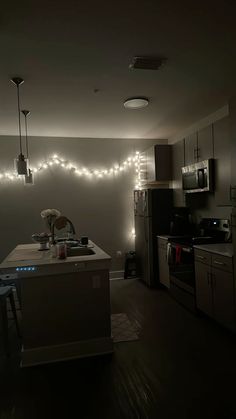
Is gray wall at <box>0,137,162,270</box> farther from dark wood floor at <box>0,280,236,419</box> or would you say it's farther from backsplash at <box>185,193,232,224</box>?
dark wood floor at <box>0,280,236,419</box>

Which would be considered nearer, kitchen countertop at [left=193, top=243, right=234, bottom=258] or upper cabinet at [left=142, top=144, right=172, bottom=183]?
kitchen countertop at [left=193, top=243, right=234, bottom=258]

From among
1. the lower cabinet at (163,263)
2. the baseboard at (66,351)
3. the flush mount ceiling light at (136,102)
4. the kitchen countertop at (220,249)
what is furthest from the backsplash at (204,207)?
the baseboard at (66,351)

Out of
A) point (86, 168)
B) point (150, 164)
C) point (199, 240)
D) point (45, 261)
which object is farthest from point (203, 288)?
point (86, 168)

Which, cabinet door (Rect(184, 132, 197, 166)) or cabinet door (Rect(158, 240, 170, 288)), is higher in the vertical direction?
cabinet door (Rect(184, 132, 197, 166))

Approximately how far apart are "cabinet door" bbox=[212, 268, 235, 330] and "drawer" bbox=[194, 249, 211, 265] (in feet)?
0.45

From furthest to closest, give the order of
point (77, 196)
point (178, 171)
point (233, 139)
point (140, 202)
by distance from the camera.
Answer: point (77, 196), point (140, 202), point (178, 171), point (233, 139)

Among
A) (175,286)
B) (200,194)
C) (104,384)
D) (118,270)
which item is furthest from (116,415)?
(118,270)

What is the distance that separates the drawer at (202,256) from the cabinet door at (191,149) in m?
1.43

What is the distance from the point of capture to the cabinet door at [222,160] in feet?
11.0

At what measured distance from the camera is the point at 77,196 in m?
5.09

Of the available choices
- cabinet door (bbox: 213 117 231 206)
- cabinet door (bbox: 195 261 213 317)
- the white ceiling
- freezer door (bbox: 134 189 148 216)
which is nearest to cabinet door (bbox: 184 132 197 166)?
the white ceiling

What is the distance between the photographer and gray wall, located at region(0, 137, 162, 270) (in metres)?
4.77

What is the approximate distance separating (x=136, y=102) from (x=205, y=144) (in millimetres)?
1120

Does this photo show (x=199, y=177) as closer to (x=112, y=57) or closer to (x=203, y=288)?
(x=203, y=288)
